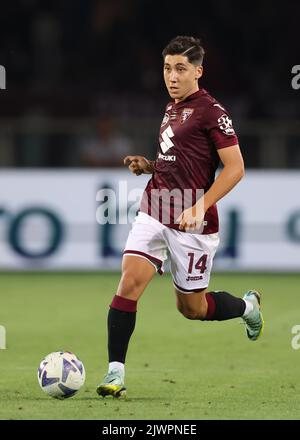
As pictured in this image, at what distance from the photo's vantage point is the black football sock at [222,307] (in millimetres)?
7938

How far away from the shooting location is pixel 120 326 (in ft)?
23.5

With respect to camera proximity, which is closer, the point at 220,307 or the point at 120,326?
the point at 120,326

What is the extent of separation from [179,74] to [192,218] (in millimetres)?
988

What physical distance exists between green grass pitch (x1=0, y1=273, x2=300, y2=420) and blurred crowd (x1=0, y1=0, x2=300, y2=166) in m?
4.61

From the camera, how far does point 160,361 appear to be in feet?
28.4

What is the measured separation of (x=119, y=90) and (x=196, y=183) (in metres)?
11.7

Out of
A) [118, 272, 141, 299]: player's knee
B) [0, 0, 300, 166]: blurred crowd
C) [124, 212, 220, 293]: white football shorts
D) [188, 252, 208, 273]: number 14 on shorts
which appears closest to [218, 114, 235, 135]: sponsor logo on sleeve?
[124, 212, 220, 293]: white football shorts

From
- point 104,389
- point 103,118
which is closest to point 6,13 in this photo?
point 103,118

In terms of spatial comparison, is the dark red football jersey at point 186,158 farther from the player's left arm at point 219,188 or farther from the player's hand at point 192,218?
the player's hand at point 192,218

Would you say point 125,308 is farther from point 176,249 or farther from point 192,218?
point 192,218

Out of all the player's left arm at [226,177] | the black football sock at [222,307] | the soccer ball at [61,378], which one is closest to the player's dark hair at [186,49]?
the player's left arm at [226,177]

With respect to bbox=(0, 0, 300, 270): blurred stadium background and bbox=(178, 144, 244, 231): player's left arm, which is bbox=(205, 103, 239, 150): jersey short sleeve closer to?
bbox=(178, 144, 244, 231): player's left arm

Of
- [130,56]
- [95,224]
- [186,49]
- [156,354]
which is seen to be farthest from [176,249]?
[130,56]

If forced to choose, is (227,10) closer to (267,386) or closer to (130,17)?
(130,17)
